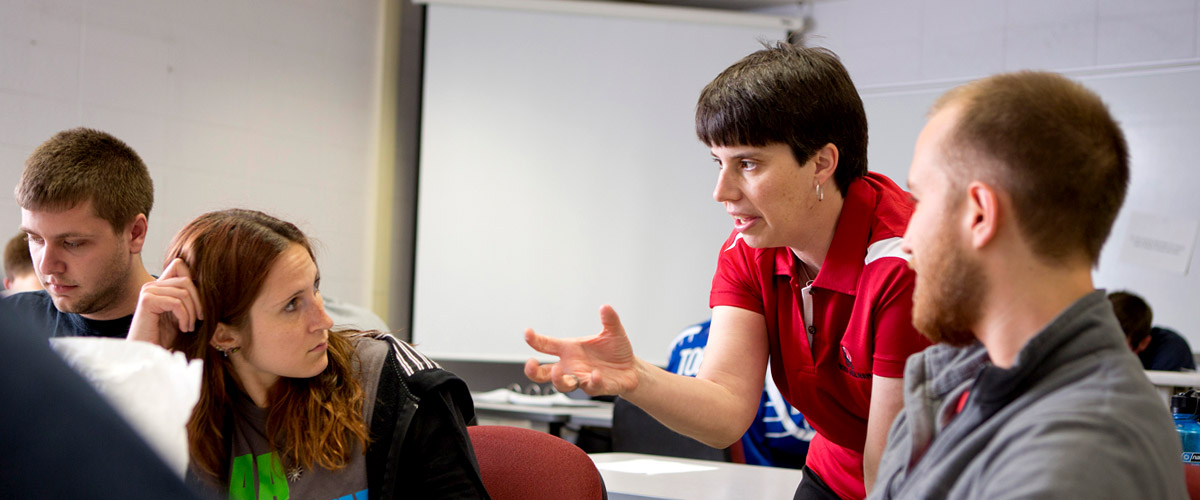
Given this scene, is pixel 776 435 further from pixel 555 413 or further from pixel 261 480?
pixel 261 480

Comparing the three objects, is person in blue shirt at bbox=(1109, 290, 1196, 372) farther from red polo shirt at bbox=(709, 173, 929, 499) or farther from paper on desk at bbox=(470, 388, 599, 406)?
red polo shirt at bbox=(709, 173, 929, 499)

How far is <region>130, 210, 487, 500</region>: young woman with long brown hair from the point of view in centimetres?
145

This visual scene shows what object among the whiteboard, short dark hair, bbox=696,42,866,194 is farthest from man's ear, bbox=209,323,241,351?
the whiteboard

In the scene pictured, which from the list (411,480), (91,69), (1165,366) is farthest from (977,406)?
(91,69)

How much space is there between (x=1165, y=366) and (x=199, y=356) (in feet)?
10.7

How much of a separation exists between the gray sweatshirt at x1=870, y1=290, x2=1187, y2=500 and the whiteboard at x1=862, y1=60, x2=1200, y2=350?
122 inches

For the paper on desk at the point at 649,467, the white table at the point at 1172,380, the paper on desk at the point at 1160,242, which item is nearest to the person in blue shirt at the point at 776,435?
the paper on desk at the point at 649,467

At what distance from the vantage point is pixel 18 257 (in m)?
2.79

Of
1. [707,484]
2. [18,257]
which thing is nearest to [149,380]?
→ [707,484]

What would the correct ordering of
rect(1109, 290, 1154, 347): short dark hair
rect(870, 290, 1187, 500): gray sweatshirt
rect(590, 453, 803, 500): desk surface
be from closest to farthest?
rect(870, 290, 1187, 500): gray sweatshirt, rect(590, 453, 803, 500): desk surface, rect(1109, 290, 1154, 347): short dark hair

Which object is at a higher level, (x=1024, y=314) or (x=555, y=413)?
(x=1024, y=314)

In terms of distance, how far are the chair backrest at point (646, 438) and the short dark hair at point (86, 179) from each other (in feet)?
5.06

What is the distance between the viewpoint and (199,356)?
4.84 feet

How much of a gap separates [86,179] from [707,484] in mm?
1440
